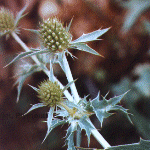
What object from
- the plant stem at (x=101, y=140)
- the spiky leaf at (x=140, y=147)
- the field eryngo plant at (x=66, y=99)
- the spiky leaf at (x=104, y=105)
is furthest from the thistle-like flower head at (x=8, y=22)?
the spiky leaf at (x=140, y=147)

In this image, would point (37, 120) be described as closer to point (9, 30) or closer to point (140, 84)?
point (9, 30)

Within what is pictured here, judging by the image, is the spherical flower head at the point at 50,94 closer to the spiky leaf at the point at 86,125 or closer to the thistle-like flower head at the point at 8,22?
the spiky leaf at the point at 86,125

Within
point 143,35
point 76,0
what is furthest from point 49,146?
point 76,0

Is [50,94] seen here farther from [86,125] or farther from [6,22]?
[6,22]

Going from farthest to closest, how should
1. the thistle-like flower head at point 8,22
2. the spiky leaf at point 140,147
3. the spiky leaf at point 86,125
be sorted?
the thistle-like flower head at point 8,22
the spiky leaf at point 86,125
the spiky leaf at point 140,147

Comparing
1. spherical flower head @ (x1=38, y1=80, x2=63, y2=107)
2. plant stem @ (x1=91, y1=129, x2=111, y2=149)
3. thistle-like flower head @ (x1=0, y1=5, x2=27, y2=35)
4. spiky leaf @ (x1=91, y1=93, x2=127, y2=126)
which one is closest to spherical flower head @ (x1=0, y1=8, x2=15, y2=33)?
thistle-like flower head @ (x1=0, y1=5, x2=27, y2=35)

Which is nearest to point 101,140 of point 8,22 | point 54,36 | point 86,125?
point 86,125

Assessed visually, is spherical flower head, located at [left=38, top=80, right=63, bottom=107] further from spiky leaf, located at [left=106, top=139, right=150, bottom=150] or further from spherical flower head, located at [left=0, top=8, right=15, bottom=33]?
spherical flower head, located at [left=0, top=8, right=15, bottom=33]

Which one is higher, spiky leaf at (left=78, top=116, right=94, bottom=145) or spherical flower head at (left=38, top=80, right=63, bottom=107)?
spherical flower head at (left=38, top=80, right=63, bottom=107)
